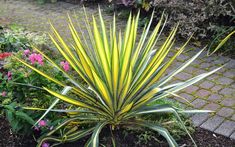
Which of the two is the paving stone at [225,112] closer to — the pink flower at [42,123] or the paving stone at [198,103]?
the paving stone at [198,103]

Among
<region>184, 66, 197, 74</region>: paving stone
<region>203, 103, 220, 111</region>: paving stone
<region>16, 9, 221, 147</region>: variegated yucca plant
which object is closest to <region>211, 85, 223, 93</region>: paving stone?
<region>203, 103, 220, 111</region>: paving stone

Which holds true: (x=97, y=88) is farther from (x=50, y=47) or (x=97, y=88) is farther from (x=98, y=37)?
(x=50, y=47)

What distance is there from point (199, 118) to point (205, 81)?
934mm

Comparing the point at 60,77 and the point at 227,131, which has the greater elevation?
the point at 60,77

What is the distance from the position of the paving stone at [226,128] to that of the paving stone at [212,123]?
0.04m

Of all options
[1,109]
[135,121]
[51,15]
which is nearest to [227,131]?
[135,121]

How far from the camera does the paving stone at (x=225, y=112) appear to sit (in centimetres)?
390

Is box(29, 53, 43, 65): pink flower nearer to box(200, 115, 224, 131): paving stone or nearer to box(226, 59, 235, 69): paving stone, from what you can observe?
box(200, 115, 224, 131): paving stone

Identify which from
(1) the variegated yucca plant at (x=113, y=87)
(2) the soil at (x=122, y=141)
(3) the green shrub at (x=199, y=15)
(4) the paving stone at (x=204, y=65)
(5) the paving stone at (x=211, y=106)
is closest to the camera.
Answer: (1) the variegated yucca plant at (x=113, y=87)

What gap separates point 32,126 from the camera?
120 inches

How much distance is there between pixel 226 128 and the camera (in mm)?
3641

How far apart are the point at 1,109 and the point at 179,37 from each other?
3263mm

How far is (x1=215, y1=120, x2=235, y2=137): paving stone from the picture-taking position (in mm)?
3568

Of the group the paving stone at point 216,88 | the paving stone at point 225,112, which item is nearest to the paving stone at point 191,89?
the paving stone at point 216,88
